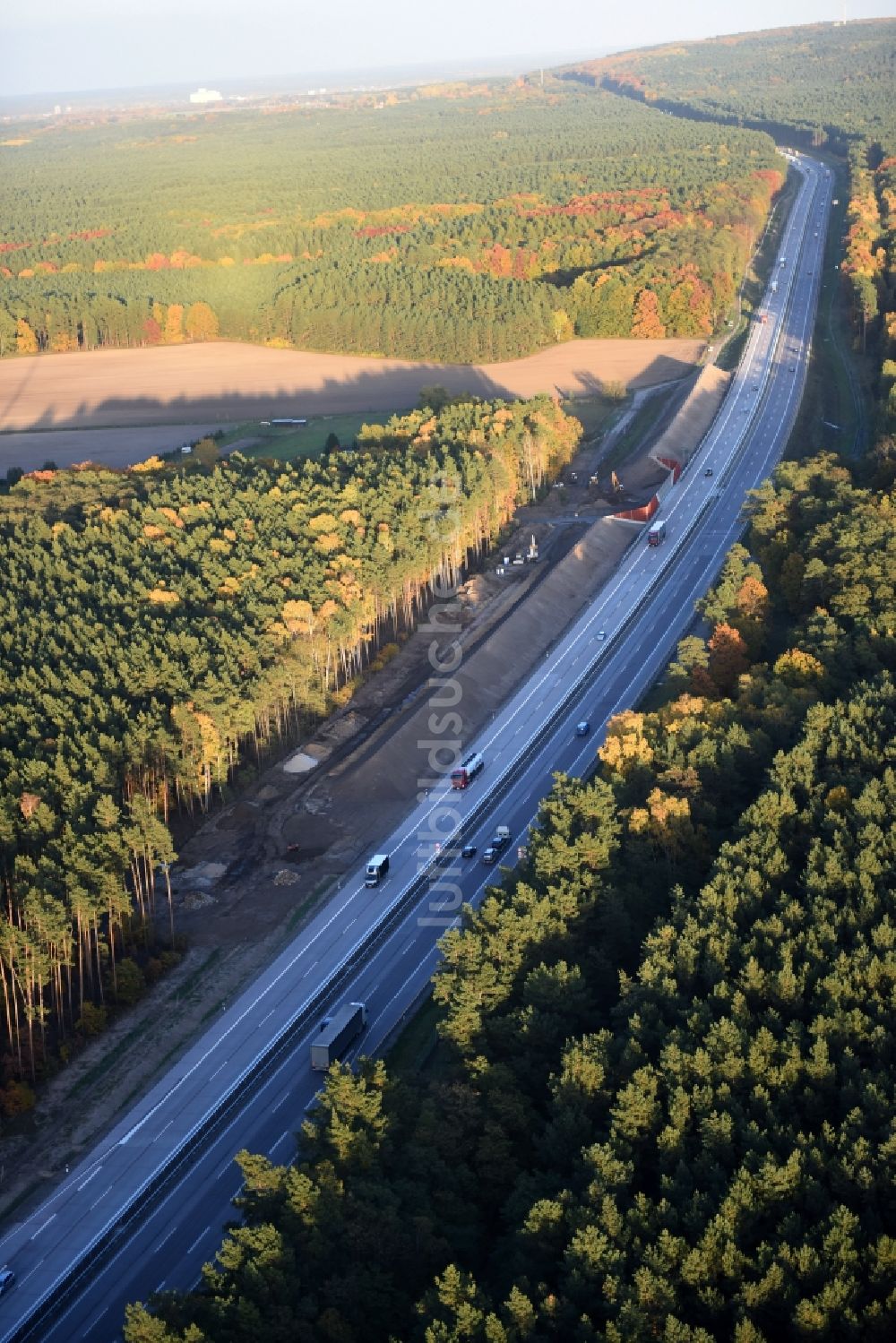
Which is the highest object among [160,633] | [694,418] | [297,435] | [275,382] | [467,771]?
[275,382]

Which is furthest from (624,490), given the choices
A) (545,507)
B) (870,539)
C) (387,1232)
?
(387,1232)

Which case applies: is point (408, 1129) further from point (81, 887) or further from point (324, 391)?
point (324, 391)

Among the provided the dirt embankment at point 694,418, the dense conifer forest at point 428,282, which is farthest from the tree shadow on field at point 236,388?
the dirt embankment at point 694,418

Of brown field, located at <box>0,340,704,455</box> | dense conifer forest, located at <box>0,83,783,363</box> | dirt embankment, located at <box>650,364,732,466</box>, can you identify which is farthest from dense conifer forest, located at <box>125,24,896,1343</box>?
dense conifer forest, located at <box>0,83,783,363</box>

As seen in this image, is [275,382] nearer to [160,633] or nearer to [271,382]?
[271,382]

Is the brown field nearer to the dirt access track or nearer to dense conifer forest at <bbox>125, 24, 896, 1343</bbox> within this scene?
the dirt access track

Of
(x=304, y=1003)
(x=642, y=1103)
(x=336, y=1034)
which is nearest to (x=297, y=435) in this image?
(x=304, y=1003)
